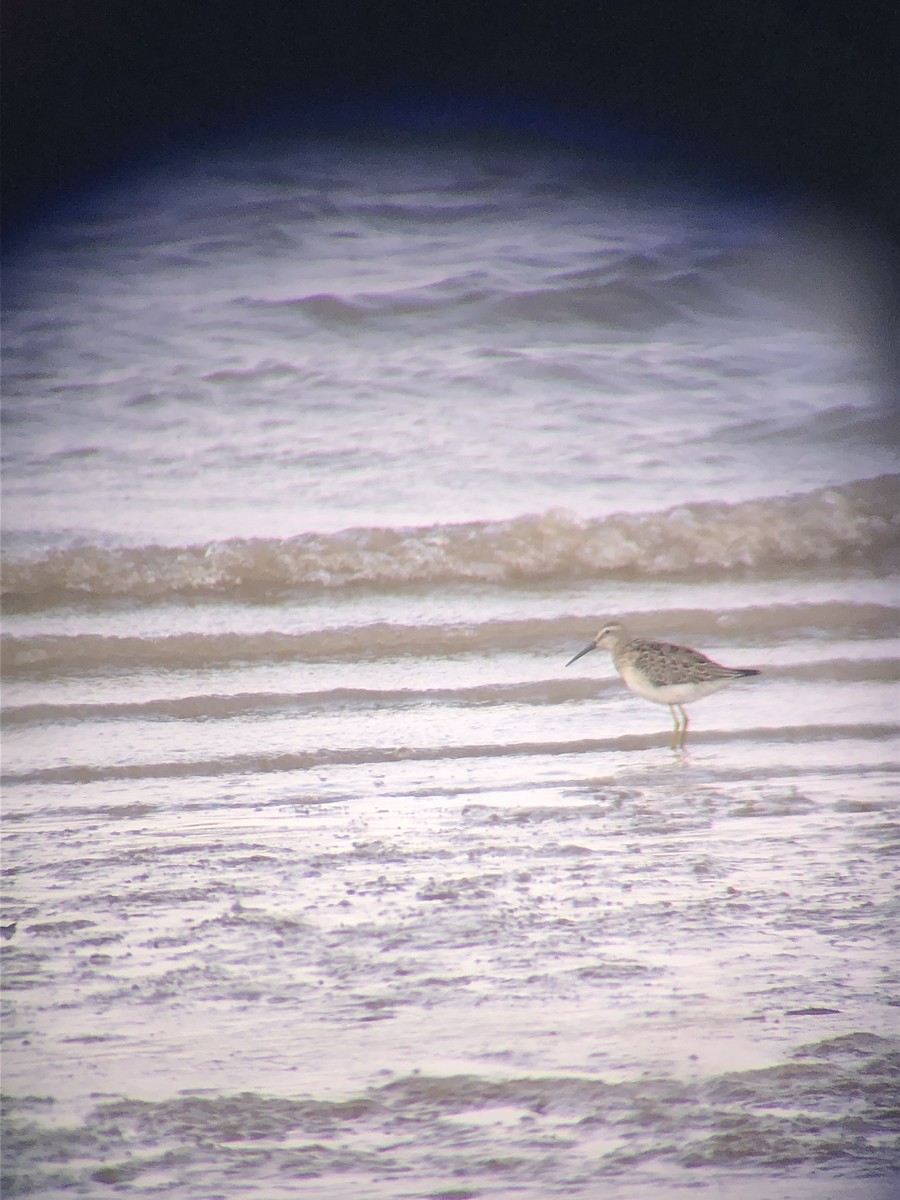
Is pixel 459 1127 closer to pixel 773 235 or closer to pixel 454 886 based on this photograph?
pixel 454 886

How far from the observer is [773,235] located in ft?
8.01

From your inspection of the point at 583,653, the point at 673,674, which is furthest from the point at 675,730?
the point at 583,653

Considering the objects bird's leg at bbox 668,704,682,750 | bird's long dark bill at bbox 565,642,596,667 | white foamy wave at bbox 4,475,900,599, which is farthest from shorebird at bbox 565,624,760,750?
white foamy wave at bbox 4,475,900,599

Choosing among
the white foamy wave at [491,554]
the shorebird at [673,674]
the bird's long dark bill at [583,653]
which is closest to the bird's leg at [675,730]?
the shorebird at [673,674]

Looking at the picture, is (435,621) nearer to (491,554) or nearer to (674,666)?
(491,554)

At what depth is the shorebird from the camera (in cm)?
210

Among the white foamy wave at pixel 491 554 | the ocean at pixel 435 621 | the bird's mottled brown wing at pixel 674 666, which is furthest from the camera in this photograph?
the white foamy wave at pixel 491 554

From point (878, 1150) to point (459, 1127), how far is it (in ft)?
1.60

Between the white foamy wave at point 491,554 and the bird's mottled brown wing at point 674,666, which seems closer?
the bird's mottled brown wing at point 674,666

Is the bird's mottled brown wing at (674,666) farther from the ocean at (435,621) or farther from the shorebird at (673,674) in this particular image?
the ocean at (435,621)

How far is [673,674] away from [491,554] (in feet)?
2.17

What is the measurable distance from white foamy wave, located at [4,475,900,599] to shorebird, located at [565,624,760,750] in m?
0.50

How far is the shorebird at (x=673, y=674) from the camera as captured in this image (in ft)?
6.89

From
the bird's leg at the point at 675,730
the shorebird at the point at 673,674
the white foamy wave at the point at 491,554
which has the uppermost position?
the white foamy wave at the point at 491,554
